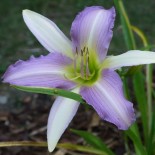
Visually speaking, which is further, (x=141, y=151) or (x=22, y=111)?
(x=22, y=111)

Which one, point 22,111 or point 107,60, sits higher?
point 107,60

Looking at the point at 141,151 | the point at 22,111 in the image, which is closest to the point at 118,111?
the point at 141,151

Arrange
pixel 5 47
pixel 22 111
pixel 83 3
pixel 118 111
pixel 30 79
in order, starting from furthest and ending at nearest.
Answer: pixel 83 3, pixel 5 47, pixel 22 111, pixel 30 79, pixel 118 111

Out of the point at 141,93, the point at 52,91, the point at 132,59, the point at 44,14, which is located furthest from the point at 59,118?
the point at 44,14

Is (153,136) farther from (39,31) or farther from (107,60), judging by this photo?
(39,31)

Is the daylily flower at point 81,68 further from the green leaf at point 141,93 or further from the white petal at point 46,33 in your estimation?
the green leaf at point 141,93
